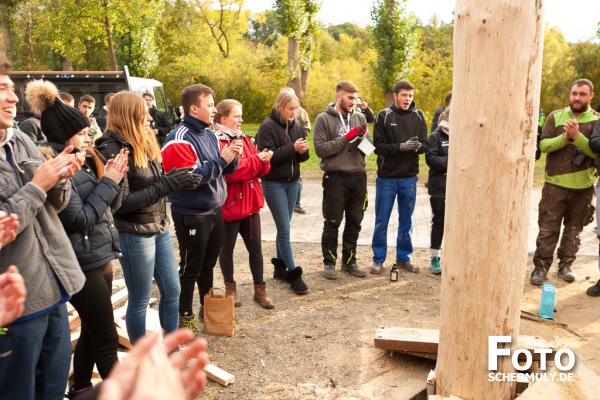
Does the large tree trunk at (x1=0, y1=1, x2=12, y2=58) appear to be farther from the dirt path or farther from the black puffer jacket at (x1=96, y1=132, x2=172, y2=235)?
the black puffer jacket at (x1=96, y1=132, x2=172, y2=235)

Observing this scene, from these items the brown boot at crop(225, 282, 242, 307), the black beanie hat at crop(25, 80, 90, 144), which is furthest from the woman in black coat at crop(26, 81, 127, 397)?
the brown boot at crop(225, 282, 242, 307)

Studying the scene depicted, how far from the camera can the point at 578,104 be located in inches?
242

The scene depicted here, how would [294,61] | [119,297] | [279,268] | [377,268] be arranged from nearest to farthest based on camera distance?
[119,297]
[279,268]
[377,268]
[294,61]

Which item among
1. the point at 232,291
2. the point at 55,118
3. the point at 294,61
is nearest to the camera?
the point at 55,118

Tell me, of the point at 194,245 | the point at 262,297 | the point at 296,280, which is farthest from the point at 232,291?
the point at 194,245

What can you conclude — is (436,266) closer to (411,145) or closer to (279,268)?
(411,145)

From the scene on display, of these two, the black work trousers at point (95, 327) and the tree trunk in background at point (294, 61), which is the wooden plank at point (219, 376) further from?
the tree trunk in background at point (294, 61)

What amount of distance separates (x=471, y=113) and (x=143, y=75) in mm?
20848

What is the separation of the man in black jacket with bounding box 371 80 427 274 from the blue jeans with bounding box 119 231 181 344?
304 cm

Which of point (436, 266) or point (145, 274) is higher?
point (145, 274)

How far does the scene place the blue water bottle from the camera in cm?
538

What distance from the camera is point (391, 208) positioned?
6680 millimetres

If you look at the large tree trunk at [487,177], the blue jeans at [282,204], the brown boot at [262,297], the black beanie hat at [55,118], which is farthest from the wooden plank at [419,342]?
the black beanie hat at [55,118]

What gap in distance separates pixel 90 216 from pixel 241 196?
2.24 metres
